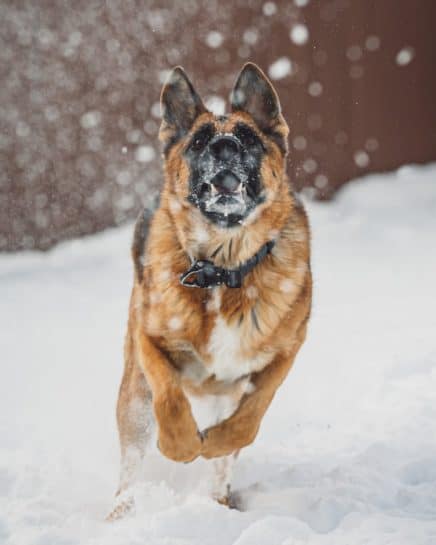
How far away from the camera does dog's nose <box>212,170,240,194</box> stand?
115 inches

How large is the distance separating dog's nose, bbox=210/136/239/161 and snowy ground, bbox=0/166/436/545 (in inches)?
56.2

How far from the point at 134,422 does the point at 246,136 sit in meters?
1.43

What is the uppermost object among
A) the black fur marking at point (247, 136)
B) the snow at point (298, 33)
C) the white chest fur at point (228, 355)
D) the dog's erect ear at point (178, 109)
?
the snow at point (298, 33)

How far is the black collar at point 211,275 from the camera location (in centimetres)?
295

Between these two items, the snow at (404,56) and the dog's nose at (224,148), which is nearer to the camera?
the dog's nose at (224,148)

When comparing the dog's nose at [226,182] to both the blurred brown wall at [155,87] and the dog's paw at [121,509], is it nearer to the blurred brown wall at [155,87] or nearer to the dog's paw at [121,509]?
the dog's paw at [121,509]

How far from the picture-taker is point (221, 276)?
9.70 ft

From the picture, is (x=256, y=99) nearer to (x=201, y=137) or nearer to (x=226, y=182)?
(x=201, y=137)

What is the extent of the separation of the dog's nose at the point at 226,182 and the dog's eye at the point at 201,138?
0.57ft

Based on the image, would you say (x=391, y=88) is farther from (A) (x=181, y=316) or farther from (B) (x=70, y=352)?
(A) (x=181, y=316)

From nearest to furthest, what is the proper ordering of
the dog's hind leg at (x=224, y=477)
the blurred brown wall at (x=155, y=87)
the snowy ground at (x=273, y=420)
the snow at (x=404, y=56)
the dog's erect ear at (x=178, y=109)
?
the snowy ground at (x=273, y=420) → the dog's erect ear at (x=178, y=109) → the dog's hind leg at (x=224, y=477) → the blurred brown wall at (x=155, y=87) → the snow at (x=404, y=56)

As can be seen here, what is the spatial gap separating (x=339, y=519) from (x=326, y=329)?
9.33ft

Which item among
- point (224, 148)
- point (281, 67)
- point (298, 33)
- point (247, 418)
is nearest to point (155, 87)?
point (281, 67)

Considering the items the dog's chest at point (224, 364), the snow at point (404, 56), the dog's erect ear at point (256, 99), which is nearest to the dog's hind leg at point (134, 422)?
the dog's chest at point (224, 364)
